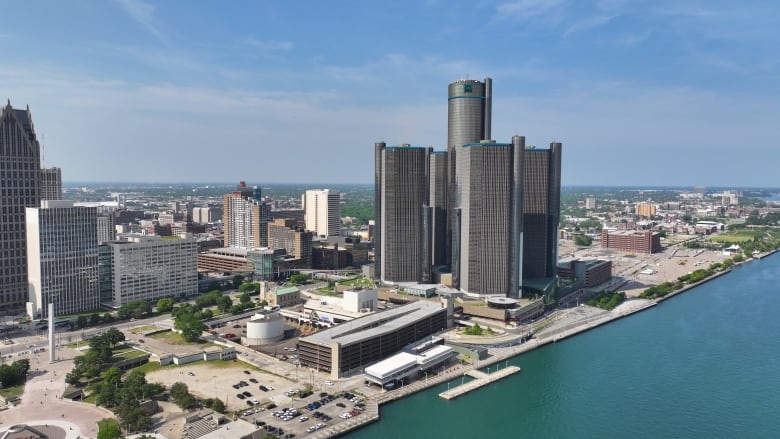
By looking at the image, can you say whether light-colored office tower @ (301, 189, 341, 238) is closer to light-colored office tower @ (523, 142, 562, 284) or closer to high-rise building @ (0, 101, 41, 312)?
light-colored office tower @ (523, 142, 562, 284)

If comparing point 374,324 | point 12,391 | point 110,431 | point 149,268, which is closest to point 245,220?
point 149,268

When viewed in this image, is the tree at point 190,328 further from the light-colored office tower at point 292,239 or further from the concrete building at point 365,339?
the light-colored office tower at point 292,239

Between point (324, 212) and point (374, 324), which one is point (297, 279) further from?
point (324, 212)

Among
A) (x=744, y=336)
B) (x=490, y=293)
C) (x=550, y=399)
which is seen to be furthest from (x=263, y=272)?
(x=744, y=336)

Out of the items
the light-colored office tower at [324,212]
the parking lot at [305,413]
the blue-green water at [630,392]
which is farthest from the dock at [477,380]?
the light-colored office tower at [324,212]

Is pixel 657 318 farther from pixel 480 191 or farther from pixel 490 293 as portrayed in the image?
pixel 480 191

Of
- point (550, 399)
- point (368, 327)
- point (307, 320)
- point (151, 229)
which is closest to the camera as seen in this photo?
point (550, 399)

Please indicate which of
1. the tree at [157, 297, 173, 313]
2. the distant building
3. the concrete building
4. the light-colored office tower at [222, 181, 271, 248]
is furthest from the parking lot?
the distant building
